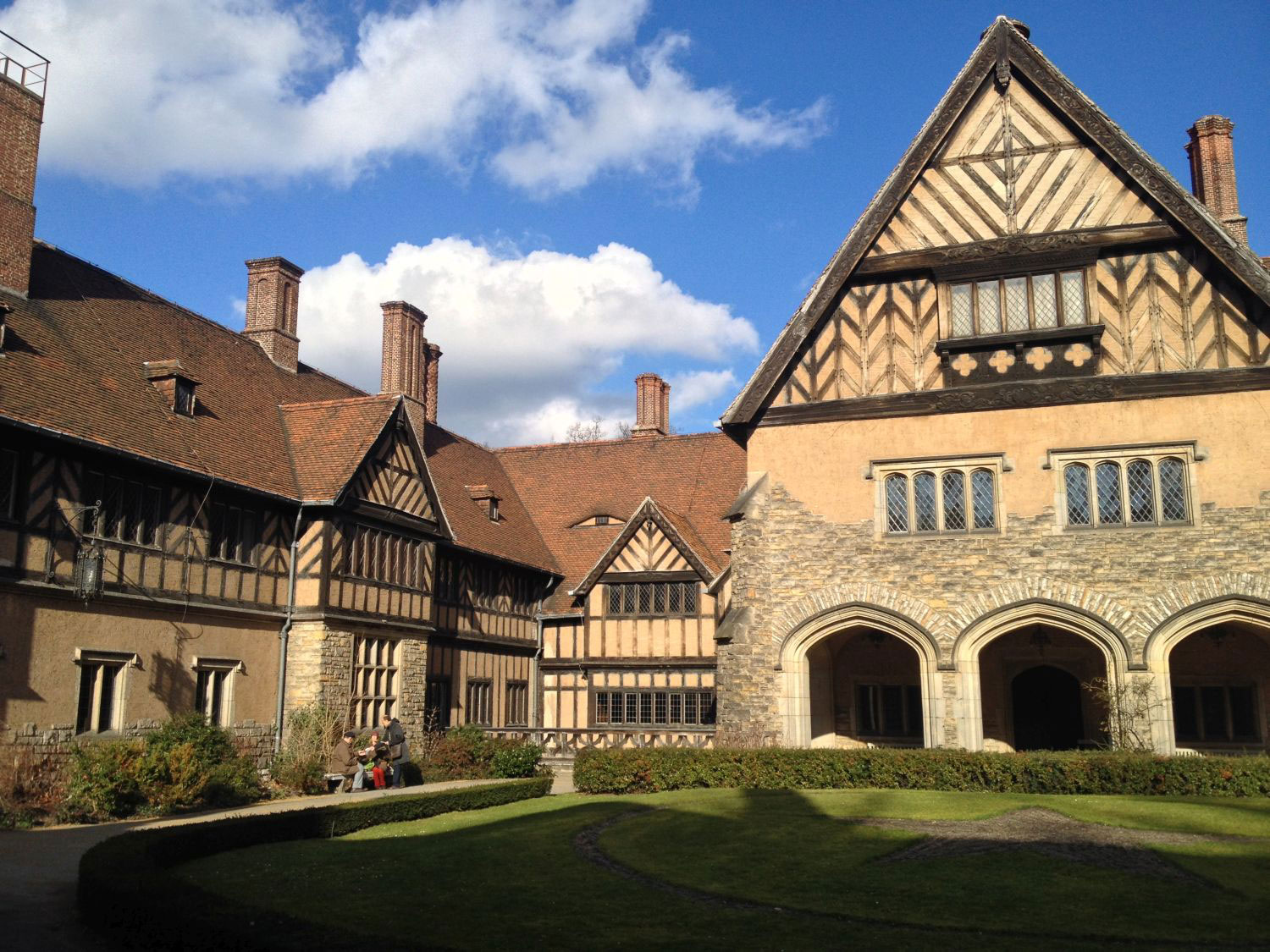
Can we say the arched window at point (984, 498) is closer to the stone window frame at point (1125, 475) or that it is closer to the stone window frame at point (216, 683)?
the stone window frame at point (1125, 475)

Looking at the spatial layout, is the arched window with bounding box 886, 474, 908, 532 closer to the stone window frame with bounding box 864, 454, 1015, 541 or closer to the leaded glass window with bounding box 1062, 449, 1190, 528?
the stone window frame with bounding box 864, 454, 1015, 541

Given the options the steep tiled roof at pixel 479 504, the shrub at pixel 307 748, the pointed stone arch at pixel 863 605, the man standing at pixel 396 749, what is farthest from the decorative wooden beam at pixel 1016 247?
the shrub at pixel 307 748

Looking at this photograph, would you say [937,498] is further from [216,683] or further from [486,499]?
[486,499]

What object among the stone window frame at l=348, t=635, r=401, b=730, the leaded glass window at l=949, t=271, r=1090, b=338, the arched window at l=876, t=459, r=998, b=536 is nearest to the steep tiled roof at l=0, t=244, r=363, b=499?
the stone window frame at l=348, t=635, r=401, b=730

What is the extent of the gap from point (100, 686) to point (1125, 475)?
56.4 feet

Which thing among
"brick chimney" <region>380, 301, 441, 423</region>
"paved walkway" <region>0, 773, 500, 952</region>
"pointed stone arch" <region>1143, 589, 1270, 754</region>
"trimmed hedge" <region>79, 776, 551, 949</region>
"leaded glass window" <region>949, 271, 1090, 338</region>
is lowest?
"paved walkway" <region>0, 773, 500, 952</region>

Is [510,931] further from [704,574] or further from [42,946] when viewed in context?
[704,574]

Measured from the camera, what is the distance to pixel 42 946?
8.49m

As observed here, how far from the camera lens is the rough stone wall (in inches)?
775

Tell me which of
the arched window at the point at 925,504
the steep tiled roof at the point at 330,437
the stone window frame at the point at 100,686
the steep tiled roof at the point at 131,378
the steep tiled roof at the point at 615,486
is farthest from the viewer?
the steep tiled roof at the point at 615,486

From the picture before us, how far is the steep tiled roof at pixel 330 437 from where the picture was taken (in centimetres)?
2370

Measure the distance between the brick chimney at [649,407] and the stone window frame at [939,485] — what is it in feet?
61.0

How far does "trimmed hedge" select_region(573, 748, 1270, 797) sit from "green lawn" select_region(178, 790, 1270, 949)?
125 cm

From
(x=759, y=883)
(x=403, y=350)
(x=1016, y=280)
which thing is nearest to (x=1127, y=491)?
(x=1016, y=280)
